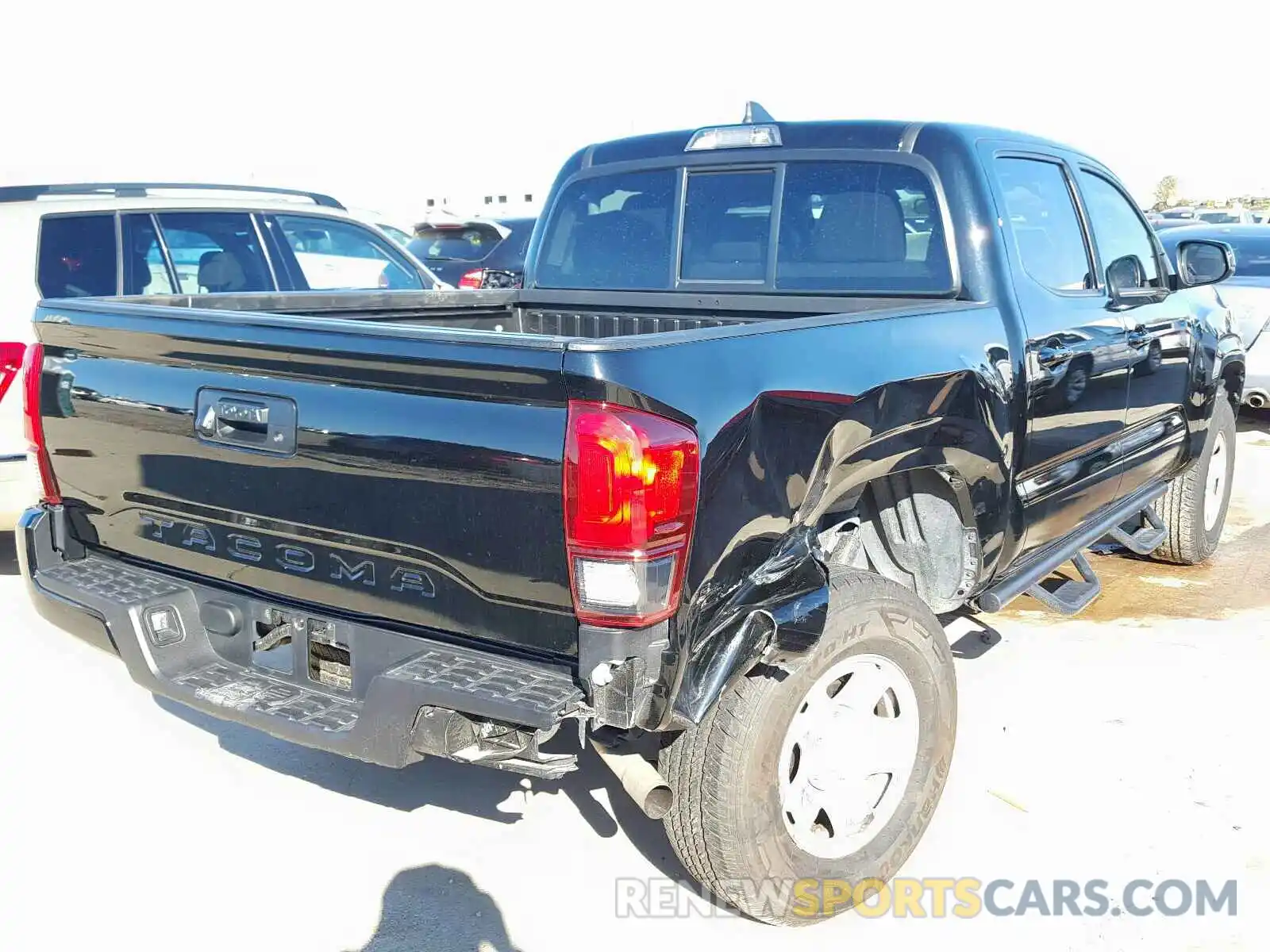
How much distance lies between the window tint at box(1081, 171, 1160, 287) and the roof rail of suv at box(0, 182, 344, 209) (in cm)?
493

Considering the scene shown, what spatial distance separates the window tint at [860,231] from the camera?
379 cm

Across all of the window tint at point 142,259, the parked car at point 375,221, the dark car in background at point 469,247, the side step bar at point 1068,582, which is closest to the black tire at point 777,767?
the side step bar at point 1068,582

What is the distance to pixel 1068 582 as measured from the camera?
4.54 meters

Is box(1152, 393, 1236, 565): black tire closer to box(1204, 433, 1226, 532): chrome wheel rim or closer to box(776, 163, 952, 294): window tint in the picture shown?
box(1204, 433, 1226, 532): chrome wheel rim

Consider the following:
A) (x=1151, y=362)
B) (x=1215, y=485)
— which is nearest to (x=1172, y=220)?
(x=1215, y=485)

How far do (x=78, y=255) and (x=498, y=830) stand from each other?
435 cm

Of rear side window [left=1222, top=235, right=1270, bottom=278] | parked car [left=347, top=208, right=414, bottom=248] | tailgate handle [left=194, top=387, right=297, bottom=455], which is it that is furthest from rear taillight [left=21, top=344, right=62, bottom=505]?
rear side window [left=1222, top=235, right=1270, bottom=278]

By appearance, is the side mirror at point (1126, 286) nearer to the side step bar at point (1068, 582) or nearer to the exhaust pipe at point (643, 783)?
the side step bar at point (1068, 582)

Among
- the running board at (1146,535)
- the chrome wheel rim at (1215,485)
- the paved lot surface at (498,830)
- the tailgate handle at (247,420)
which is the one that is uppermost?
the tailgate handle at (247,420)

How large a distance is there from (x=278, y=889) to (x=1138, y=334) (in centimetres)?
365

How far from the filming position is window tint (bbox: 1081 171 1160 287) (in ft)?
14.8

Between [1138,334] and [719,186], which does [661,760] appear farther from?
[1138,334]

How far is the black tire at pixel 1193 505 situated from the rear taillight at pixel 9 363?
5481 mm

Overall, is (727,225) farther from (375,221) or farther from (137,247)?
(375,221)
